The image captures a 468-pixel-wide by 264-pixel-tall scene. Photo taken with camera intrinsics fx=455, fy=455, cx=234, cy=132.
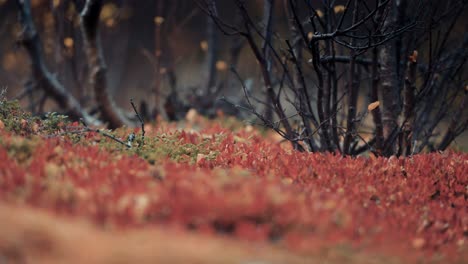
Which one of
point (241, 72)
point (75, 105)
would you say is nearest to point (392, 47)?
point (75, 105)

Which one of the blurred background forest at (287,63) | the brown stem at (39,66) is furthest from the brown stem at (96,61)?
the brown stem at (39,66)

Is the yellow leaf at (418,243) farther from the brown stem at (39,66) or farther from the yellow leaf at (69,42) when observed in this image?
the yellow leaf at (69,42)

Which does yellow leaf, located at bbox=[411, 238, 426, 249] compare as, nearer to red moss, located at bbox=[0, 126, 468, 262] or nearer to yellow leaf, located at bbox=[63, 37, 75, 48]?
red moss, located at bbox=[0, 126, 468, 262]

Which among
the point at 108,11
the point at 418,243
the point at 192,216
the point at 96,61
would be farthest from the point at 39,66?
the point at 418,243

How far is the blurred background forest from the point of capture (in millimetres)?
5863

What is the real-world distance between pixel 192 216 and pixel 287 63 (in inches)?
249

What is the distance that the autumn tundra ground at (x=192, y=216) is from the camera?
243 cm

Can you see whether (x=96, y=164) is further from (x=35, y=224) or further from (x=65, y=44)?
(x=65, y=44)

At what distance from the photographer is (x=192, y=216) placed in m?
2.74

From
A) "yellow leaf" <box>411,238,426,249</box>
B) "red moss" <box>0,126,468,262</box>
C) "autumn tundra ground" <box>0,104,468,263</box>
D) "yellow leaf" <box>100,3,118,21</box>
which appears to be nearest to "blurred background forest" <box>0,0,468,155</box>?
"yellow leaf" <box>100,3,118,21</box>

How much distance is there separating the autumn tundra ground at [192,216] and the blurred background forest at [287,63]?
5.96 ft

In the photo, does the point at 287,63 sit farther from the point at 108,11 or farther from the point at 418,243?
the point at 108,11

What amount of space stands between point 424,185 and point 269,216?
2.37m

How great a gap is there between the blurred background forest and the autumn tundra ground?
1817 mm
